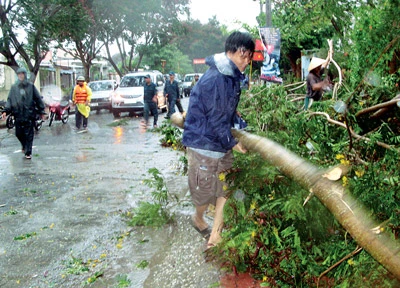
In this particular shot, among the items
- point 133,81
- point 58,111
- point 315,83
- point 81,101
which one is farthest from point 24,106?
point 133,81

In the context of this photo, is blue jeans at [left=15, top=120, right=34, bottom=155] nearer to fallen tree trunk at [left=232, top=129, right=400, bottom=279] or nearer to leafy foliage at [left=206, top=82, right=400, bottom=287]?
leafy foliage at [left=206, top=82, right=400, bottom=287]

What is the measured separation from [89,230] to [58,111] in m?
13.5

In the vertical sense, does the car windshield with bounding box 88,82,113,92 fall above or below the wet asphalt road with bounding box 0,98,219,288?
above

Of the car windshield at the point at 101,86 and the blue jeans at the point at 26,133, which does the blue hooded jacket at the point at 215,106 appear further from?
the car windshield at the point at 101,86

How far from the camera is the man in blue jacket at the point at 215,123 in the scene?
3539 millimetres

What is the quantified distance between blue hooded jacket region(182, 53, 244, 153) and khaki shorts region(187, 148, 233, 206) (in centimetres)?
12

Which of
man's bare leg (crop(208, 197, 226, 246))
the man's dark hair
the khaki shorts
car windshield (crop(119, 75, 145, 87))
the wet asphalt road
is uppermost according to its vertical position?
the man's dark hair

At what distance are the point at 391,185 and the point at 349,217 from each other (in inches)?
25.2

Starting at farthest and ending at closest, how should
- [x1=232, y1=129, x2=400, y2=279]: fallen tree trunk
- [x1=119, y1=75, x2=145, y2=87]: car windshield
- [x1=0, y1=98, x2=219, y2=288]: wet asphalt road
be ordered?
[x1=119, y1=75, x2=145, y2=87]: car windshield, [x1=0, y1=98, x2=219, y2=288]: wet asphalt road, [x1=232, y1=129, x2=400, y2=279]: fallen tree trunk

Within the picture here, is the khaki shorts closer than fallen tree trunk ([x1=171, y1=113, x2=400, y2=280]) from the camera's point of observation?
No

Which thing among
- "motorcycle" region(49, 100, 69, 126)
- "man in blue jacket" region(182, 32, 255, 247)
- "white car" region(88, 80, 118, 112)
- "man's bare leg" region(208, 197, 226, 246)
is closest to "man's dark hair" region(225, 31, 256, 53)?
"man in blue jacket" region(182, 32, 255, 247)

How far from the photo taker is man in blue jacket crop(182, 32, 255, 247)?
354cm

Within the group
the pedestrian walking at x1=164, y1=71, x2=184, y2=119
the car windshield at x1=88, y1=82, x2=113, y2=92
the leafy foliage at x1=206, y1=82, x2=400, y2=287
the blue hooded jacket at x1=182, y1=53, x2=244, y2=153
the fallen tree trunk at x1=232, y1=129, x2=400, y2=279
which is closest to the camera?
the fallen tree trunk at x1=232, y1=129, x2=400, y2=279

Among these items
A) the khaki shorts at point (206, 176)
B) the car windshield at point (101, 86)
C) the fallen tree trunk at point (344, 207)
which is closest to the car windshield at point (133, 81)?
the car windshield at point (101, 86)
